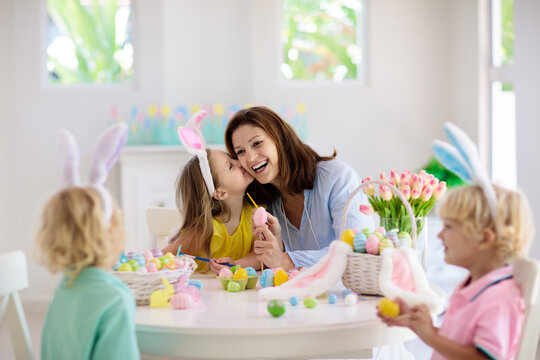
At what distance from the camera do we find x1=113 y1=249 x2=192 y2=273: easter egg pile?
176 centimetres

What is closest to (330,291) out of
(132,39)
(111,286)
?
(111,286)

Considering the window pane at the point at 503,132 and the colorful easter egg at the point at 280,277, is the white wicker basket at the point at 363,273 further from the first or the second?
the window pane at the point at 503,132

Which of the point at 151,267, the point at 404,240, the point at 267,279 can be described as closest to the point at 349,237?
the point at 404,240

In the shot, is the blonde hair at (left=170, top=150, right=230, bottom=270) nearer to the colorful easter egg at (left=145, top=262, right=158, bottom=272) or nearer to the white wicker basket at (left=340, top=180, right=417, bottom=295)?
the colorful easter egg at (left=145, top=262, right=158, bottom=272)

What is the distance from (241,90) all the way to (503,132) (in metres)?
1.78

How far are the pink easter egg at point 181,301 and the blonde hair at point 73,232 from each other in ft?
1.06

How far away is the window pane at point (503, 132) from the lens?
13.8 ft

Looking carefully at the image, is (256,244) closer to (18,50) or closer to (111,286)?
(111,286)

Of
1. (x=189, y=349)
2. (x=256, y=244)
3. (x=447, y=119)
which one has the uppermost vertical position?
(x=447, y=119)

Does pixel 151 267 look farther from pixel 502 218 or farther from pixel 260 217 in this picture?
pixel 502 218

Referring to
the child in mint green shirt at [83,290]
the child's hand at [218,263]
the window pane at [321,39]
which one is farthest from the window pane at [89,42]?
the child in mint green shirt at [83,290]

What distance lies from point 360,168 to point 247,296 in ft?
10.0

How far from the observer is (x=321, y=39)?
492 cm

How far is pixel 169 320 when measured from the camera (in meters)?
1.60
